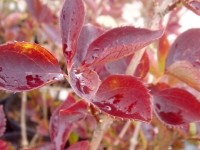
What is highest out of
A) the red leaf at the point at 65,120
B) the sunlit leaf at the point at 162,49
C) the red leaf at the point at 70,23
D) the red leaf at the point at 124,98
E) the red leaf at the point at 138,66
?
the sunlit leaf at the point at 162,49

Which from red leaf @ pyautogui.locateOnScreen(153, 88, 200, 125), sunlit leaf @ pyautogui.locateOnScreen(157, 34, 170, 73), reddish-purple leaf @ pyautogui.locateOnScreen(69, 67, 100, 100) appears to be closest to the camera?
reddish-purple leaf @ pyautogui.locateOnScreen(69, 67, 100, 100)

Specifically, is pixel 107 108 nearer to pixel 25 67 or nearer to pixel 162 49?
pixel 25 67

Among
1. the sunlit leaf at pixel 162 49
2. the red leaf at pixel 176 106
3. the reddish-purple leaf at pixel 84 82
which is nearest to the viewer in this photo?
the reddish-purple leaf at pixel 84 82

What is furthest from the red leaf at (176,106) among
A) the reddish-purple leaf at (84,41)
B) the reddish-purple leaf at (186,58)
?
the reddish-purple leaf at (84,41)

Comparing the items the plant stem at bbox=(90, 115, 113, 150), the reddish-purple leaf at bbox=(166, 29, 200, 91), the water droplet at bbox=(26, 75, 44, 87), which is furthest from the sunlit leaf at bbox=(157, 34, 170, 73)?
the water droplet at bbox=(26, 75, 44, 87)

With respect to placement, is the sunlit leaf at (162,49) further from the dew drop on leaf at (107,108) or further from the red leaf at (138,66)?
the dew drop on leaf at (107,108)

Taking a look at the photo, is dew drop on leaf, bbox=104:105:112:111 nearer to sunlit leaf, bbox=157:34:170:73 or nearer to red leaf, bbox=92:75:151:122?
red leaf, bbox=92:75:151:122
